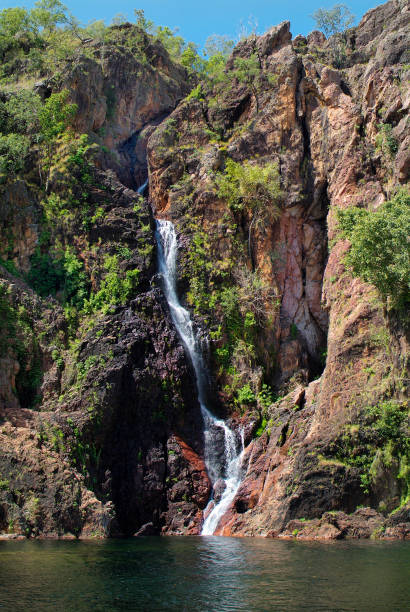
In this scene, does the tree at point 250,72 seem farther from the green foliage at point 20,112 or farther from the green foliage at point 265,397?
the green foliage at point 265,397

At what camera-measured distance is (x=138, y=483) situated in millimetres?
28344

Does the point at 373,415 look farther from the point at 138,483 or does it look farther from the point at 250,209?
the point at 250,209

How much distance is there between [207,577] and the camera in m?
14.6

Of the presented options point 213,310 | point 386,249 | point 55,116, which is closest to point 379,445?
point 386,249

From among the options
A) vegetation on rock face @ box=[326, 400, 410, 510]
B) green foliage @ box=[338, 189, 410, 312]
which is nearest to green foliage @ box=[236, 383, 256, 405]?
vegetation on rock face @ box=[326, 400, 410, 510]

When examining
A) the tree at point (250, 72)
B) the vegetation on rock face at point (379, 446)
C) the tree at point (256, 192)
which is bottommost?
the vegetation on rock face at point (379, 446)

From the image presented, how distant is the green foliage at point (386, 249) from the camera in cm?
2408

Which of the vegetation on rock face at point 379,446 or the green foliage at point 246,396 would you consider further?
the green foliage at point 246,396

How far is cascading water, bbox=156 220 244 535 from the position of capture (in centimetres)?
2834

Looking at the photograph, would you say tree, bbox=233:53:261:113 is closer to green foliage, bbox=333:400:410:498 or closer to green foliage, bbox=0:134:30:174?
green foliage, bbox=0:134:30:174

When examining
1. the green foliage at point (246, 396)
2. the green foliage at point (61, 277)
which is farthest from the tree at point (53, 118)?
the green foliage at point (246, 396)

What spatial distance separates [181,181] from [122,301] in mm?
11852

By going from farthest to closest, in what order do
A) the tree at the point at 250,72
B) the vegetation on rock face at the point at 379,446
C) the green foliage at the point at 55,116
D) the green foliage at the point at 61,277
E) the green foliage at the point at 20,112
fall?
the tree at the point at 250,72, the green foliage at the point at 20,112, the green foliage at the point at 55,116, the green foliage at the point at 61,277, the vegetation on rock face at the point at 379,446

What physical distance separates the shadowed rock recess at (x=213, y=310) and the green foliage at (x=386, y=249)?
166cm
